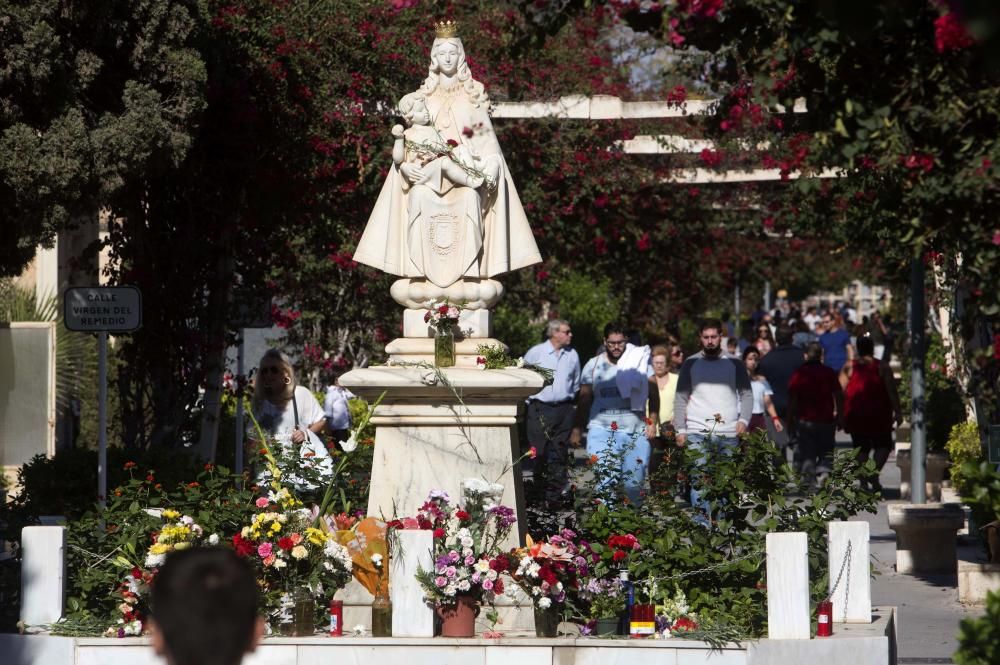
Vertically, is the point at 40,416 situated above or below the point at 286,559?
above

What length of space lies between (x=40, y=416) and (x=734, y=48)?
8.69 meters

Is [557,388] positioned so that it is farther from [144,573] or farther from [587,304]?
[587,304]

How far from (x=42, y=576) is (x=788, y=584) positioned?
3.60m

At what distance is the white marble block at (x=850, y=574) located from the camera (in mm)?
8258

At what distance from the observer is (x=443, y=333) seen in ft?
28.8

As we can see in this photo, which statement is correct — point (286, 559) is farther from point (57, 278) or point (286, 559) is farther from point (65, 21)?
point (57, 278)

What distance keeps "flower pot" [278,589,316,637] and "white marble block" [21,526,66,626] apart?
3.59ft

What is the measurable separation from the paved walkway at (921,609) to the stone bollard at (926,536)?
0.55ft

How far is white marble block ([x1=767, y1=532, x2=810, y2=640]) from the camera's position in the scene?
7887 millimetres

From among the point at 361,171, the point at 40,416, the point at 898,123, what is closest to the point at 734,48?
the point at 898,123

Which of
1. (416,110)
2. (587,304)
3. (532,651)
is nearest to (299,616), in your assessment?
(532,651)

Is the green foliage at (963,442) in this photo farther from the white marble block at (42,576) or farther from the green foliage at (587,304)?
the green foliage at (587,304)

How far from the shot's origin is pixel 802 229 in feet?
62.0

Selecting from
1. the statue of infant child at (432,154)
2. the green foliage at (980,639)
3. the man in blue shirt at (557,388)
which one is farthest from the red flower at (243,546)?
the man in blue shirt at (557,388)
